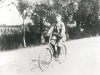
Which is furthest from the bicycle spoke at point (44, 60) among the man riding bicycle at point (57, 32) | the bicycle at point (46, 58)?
the man riding bicycle at point (57, 32)

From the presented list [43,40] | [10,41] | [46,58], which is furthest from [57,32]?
[10,41]

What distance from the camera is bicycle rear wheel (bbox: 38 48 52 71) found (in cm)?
380

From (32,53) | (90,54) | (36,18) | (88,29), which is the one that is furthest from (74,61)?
(88,29)

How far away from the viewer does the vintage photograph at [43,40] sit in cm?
380

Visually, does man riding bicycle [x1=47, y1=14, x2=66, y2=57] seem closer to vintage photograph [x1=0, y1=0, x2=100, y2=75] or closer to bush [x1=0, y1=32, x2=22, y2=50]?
vintage photograph [x1=0, y1=0, x2=100, y2=75]

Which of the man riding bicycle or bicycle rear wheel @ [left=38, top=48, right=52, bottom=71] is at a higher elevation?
the man riding bicycle

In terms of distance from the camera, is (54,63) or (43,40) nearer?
(54,63)

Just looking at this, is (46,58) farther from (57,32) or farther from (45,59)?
Answer: (57,32)

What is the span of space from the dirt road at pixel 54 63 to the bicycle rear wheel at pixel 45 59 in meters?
0.09

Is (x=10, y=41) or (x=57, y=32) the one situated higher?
(x=57, y=32)

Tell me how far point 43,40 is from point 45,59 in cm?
63

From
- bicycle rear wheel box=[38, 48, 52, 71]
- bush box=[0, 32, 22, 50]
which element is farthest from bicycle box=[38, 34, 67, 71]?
bush box=[0, 32, 22, 50]

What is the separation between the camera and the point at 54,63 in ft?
13.6

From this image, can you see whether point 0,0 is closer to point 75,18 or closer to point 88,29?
point 75,18
